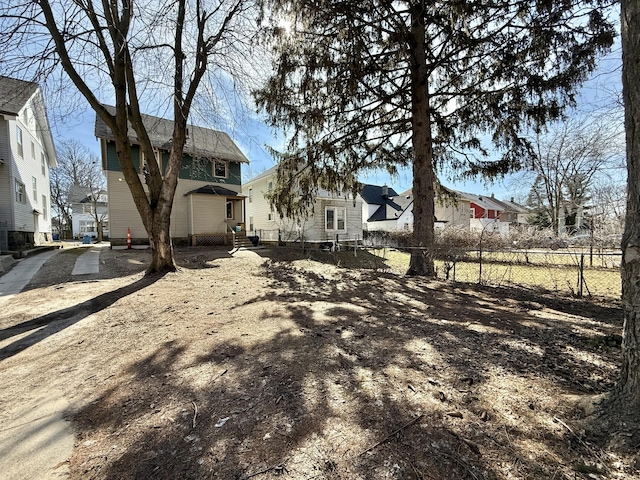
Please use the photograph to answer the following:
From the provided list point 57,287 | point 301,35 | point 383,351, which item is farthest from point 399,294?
point 57,287

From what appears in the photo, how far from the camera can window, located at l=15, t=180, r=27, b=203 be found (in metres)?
14.1

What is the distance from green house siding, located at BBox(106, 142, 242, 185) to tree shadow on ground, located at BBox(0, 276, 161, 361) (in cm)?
751

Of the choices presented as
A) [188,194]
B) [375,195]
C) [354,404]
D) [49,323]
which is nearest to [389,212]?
[375,195]

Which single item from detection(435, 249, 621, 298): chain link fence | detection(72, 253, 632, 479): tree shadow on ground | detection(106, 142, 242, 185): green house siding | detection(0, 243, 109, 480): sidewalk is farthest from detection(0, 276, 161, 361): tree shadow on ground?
detection(435, 249, 621, 298): chain link fence

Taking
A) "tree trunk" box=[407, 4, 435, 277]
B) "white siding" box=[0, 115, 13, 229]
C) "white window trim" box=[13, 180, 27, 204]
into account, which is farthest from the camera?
"white window trim" box=[13, 180, 27, 204]

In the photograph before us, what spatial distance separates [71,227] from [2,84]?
24.5 metres

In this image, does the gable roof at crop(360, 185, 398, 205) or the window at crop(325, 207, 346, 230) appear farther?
the gable roof at crop(360, 185, 398, 205)

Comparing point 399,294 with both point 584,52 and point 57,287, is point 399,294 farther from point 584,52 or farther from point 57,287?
point 57,287

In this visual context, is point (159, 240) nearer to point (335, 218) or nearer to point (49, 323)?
point (49, 323)

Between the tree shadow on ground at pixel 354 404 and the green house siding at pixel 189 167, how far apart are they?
10830 mm

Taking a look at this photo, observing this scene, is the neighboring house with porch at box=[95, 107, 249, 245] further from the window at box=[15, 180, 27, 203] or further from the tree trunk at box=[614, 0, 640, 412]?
the tree trunk at box=[614, 0, 640, 412]

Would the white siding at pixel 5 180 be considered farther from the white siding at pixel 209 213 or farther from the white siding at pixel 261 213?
the white siding at pixel 261 213

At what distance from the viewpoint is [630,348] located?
192 centimetres

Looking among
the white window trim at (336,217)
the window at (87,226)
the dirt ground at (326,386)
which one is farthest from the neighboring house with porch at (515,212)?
the window at (87,226)
